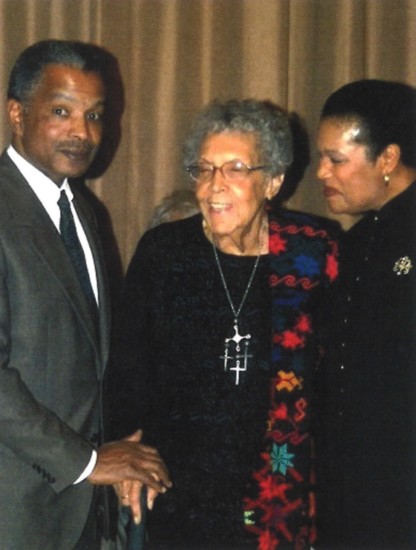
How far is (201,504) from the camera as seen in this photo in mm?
2207

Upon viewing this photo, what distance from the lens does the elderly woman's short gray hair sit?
2.27 m

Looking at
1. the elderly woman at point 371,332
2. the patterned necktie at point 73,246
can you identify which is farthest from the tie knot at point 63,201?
the elderly woman at point 371,332

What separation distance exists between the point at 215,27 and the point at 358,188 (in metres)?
1.28

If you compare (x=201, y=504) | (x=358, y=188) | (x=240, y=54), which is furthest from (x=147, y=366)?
(x=240, y=54)

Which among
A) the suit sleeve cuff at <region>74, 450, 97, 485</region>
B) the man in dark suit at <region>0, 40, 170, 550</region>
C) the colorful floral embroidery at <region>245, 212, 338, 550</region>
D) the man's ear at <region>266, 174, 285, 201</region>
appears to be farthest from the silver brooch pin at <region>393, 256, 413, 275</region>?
the suit sleeve cuff at <region>74, 450, 97, 485</region>

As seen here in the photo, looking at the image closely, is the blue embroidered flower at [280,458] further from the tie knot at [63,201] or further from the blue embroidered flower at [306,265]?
the tie knot at [63,201]

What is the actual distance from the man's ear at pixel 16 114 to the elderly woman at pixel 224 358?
0.41m

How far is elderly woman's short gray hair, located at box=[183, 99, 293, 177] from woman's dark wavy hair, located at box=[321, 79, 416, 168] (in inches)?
6.4

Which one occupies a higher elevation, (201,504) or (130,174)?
(130,174)

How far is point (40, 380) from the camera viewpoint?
197cm

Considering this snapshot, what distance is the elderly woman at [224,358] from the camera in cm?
221

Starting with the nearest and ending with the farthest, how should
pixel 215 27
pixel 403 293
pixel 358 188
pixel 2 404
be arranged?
1. pixel 2 404
2. pixel 403 293
3. pixel 358 188
4. pixel 215 27

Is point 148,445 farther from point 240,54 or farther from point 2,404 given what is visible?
point 240,54

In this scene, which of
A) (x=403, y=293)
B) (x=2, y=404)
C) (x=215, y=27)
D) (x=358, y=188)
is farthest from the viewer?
(x=215, y=27)
